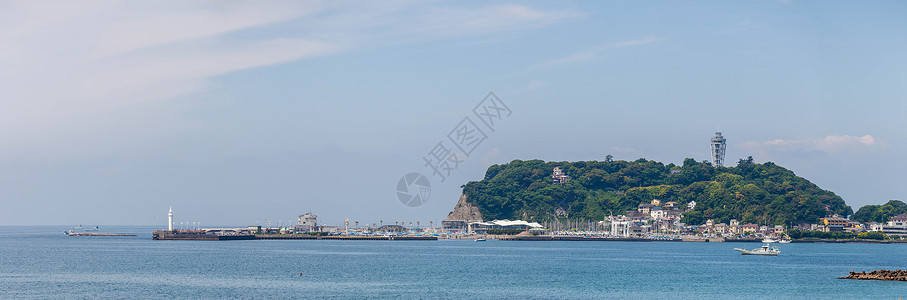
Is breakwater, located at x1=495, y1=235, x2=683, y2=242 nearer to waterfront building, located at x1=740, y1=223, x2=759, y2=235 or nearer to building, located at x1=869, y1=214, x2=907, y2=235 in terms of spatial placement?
waterfront building, located at x1=740, y1=223, x2=759, y2=235

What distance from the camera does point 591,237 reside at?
193m

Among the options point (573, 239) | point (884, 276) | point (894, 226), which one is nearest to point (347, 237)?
point (573, 239)

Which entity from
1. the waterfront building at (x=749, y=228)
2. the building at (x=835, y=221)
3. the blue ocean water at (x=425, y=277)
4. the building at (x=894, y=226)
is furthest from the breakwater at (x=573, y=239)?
the blue ocean water at (x=425, y=277)

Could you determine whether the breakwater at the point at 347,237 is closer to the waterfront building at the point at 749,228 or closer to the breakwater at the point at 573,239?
the breakwater at the point at 573,239

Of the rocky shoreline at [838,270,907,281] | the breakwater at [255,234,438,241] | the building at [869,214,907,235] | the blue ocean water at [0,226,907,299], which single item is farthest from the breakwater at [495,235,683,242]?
the rocky shoreline at [838,270,907,281]

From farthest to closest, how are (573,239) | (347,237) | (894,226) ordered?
1. (573,239)
2. (347,237)
3. (894,226)

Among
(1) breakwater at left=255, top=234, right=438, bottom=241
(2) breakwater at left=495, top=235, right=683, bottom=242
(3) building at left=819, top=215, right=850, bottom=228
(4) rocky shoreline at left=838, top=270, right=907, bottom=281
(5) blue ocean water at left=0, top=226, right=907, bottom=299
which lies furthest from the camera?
(3) building at left=819, top=215, right=850, bottom=228

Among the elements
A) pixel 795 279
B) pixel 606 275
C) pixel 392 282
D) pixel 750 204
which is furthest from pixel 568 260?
pixel 750 204

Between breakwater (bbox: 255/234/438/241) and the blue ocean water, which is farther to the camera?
breakwater (bbox: 255/234/438/241)

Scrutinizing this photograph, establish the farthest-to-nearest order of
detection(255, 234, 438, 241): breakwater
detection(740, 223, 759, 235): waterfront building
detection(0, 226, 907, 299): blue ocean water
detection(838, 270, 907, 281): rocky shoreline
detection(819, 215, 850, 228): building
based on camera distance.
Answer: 1. detection(819, 215, 850, 228): building
2. detection(740, 223, 759, 235): waterfront building
3. detection(255, 234, 438, 241): breakwater
4. detection(838, 270, 907, 281): rocky shoreline
5. detection(0, 226, 907, 299): blue ocean water

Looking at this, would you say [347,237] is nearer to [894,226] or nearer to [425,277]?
[894,226]

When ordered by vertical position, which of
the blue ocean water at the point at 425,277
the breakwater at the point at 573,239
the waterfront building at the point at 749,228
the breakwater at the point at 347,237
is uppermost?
the blue ocean water at the point at 425,277

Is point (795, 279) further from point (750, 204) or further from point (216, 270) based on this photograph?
point (750, 204)

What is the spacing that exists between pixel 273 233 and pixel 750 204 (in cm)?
10201
